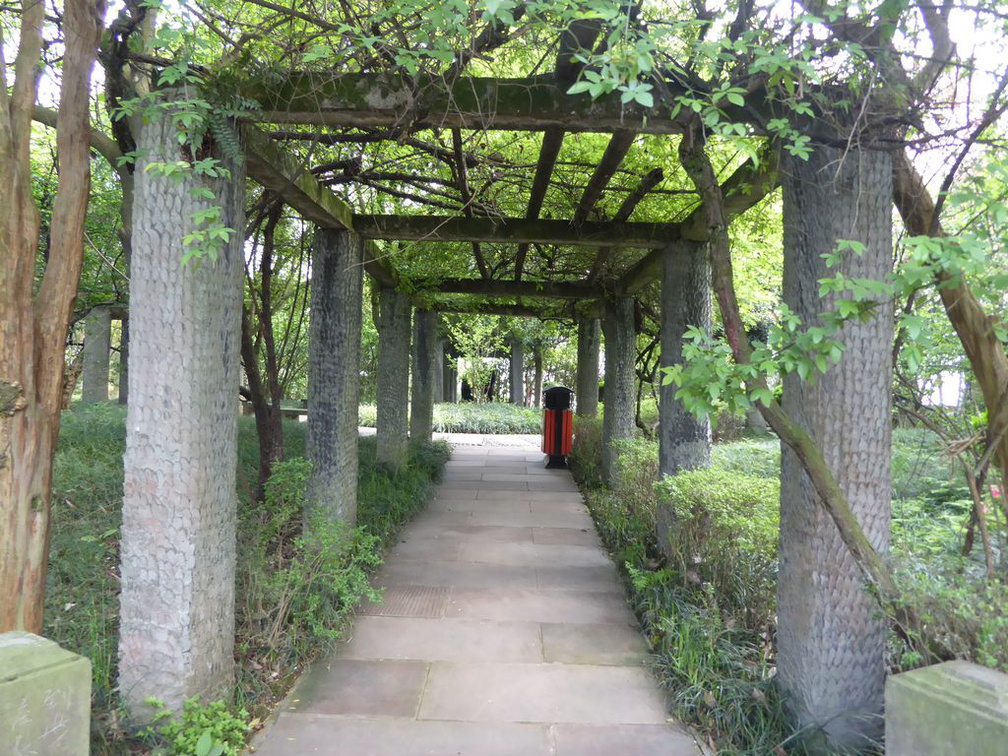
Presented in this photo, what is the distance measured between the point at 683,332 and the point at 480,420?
48.4 ft

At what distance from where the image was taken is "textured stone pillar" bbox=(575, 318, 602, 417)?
1175 centimetres

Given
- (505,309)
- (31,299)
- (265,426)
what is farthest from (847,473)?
(505,309)

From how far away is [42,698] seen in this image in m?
1.85

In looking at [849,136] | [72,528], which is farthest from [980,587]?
[72,528]

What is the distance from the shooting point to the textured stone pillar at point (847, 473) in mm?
2979

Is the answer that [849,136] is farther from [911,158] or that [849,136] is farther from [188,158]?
[188,158]

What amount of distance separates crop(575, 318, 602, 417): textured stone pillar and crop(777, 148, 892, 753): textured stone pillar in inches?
337

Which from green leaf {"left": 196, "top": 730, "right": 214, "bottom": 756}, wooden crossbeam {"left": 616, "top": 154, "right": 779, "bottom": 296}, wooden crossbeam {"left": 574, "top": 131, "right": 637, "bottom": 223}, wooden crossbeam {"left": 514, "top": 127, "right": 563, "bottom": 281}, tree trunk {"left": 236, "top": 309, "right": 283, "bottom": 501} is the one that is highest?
wooden crossbeam {"left": 514, "top": 127, "right": 563, "bottom": 281}

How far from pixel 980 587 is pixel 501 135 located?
4632 mm

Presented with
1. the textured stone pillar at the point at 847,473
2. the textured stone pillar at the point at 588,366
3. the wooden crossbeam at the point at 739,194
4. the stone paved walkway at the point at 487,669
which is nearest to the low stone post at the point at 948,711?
the textured stone pillar at the point at 847,473

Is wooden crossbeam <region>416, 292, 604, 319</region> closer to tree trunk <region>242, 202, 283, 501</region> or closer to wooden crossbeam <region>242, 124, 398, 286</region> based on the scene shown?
tree trunk <region>242, 202, 283, 501</region>

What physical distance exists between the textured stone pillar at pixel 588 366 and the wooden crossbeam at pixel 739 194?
4881 millimetres

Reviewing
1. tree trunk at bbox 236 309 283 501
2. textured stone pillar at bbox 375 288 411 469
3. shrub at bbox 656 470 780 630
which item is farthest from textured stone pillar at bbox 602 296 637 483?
tree trunk at bbox 236 309 283 501

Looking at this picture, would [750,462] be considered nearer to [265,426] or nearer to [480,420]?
[265,426]
